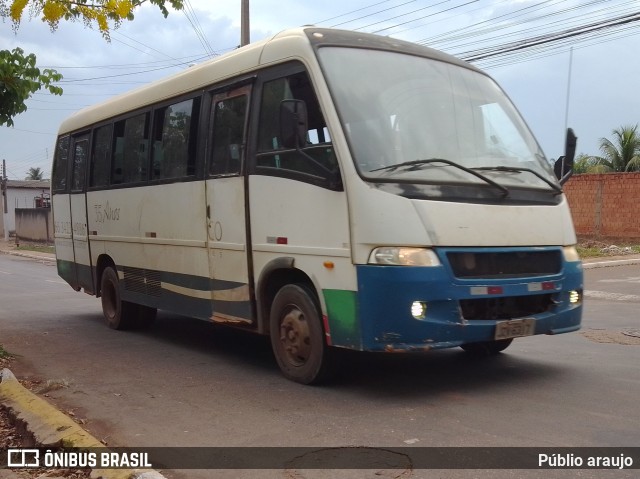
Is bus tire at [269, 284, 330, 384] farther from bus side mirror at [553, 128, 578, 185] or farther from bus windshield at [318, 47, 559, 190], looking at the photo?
bus side mirror at [553, 128, 578, 185]

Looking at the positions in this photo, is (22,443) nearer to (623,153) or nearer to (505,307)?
(505,307)

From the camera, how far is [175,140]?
27.2ft

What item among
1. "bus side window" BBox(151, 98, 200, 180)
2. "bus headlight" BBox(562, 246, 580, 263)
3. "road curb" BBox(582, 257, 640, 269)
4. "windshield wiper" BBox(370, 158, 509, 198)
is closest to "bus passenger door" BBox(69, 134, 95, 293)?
"bus side window" BBox(151, 98, 200, 180)

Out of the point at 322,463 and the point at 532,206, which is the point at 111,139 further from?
the point at 322,463

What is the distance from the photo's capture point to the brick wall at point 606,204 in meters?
23.4

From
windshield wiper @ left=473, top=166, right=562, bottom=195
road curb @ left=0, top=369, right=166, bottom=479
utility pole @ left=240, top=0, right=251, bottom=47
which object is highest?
utility pole @ left=240, top=0, right=251, bottom=47

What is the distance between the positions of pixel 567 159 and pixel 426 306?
2676 mm

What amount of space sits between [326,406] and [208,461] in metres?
1.35

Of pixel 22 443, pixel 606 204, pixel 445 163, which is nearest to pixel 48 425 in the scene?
pixel 22 443

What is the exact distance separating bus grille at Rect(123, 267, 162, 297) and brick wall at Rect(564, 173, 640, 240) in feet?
60.8

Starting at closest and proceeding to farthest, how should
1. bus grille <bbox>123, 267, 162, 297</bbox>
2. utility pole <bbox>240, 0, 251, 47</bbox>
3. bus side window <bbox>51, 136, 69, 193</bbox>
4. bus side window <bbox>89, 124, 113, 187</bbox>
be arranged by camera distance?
bus grille <bbox>123, 267, 162, 297</bbox> → bus side window <bbox>89, 124, 113, 187</bbox> → bus side window <bbox>51, 136, 69, 193</bbox> → utility pole <bbox>240, 0, 251, 47</bbox>

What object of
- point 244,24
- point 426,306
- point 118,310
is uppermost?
point 244,24

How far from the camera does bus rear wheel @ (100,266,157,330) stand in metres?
10.0

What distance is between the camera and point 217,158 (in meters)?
7.45
